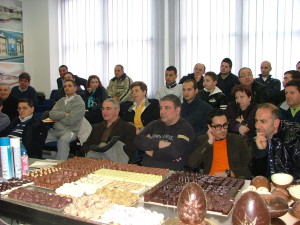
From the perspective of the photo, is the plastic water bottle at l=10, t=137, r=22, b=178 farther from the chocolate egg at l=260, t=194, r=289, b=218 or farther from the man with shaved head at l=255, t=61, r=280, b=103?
the man with shaved head at l=255, t=61, r=280, b=103

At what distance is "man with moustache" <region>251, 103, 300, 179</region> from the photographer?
2535mm

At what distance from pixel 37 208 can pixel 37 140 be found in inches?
101

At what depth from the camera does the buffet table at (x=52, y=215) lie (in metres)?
1.71

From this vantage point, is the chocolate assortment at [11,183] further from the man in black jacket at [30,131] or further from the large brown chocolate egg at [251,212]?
the man in black jacket at [30,131]

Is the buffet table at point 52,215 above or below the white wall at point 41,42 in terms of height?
below

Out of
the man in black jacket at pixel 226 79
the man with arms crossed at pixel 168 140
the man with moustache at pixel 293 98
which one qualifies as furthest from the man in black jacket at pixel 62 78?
the man with moustache at pixel 293 98

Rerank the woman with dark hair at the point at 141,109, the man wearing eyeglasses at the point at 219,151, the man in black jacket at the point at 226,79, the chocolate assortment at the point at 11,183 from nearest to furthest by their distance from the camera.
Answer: the chocolate assortment at the point at 11,183 < the man wearing eyeglasses at the point at 219,151 < the woman with dark hair at the point at 141,109 < the man in black jacket at the point at 226,79

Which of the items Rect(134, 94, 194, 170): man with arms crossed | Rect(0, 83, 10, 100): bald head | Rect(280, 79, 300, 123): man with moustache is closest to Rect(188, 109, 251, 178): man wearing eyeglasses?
Rect(134, 94, 194, 170): man with arms crossed

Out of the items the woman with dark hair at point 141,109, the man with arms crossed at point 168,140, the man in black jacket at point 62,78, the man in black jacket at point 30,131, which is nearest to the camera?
the man with arms crossed at point 168,140

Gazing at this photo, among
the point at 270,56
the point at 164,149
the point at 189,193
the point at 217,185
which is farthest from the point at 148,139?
the point at 270,56

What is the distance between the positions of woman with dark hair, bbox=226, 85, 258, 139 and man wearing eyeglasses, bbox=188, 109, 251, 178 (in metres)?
1.02

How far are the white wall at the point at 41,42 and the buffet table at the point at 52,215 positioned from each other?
7.90m

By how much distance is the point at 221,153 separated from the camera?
3.15 metres

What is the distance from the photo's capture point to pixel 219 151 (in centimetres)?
316
